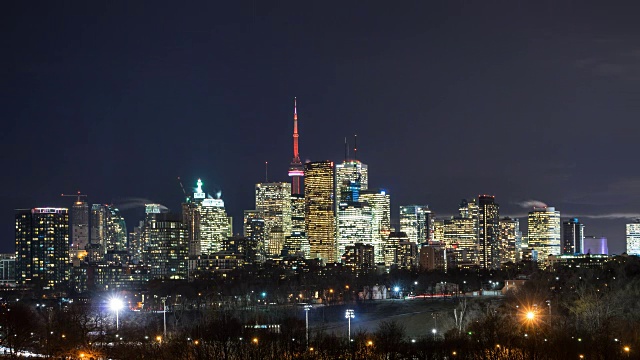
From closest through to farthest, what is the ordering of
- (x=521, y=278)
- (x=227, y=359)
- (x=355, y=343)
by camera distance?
(x=227, y=359)
(x=355, y=343)
(x=521, y=278)

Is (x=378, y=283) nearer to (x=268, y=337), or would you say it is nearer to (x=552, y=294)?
(x=552, y=294)

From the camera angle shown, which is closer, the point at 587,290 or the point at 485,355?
the point at 485,355

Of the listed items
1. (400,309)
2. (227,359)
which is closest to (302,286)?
(400,309)

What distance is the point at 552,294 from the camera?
396 feet

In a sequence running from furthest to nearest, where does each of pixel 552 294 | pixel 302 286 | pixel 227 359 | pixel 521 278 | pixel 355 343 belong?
pixel 302 286 → pixel 521 278 → pixel 552 294 → pixel 355 343 → pixel 227 359

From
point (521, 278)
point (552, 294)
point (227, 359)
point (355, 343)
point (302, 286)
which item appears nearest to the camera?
point (227, 359)

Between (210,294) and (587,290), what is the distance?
58.8m

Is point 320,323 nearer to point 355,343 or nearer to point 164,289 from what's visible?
point 355,343

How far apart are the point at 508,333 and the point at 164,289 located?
350 ft

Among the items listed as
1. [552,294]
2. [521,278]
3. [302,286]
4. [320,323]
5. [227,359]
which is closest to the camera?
[227,359]

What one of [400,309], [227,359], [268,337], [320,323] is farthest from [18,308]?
[227,359]

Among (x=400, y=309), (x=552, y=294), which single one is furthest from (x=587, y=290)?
(x=400, y=309)

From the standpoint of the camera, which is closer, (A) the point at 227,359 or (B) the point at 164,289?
(A) the point at 227,359

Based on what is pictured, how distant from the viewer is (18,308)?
117062 mm
